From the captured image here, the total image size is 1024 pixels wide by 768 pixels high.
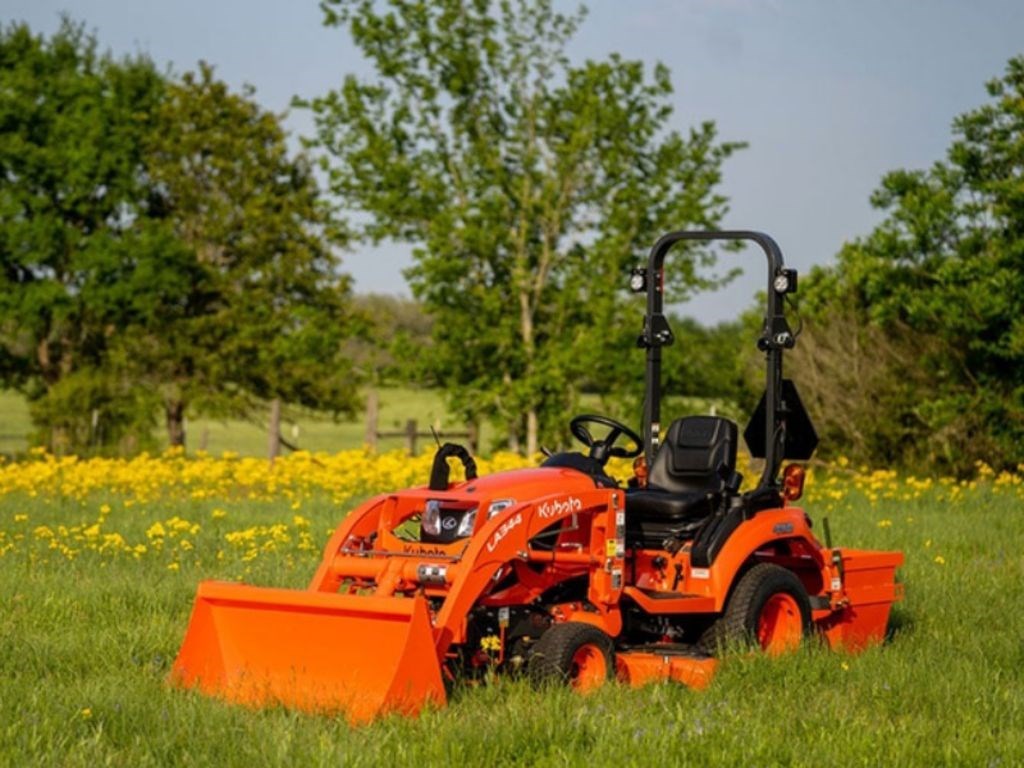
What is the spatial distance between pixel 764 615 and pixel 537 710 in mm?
2408

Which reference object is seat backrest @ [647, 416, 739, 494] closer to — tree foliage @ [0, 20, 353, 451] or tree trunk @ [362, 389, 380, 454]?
tree trunk @ [362, 389, 380, 454]

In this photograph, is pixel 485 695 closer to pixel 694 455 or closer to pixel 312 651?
pixel 312 651

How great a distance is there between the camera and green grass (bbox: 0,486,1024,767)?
6.25m

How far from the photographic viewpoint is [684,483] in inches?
364

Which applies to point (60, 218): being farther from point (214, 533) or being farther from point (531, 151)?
point (214, 533)

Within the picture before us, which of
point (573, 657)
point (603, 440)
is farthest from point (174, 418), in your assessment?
point (573, 657)

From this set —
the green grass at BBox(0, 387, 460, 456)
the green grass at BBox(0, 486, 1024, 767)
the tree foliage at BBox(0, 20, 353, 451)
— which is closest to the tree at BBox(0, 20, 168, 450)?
the tree foliage at BBox(0, 20, 353, 451)

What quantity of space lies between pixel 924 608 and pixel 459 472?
7.83m

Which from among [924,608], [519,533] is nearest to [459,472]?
[924,608]

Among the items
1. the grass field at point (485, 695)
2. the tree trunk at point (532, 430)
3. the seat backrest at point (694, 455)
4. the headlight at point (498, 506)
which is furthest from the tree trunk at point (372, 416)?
the headlight at point (498, 506)

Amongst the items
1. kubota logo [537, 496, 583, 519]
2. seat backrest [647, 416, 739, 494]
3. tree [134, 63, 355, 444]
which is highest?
tree [134, 63, 355, 444]

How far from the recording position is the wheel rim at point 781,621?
8.92 m

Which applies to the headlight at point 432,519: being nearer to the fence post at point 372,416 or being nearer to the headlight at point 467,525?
the headlight at point 467,525

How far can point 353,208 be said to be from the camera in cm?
2916
